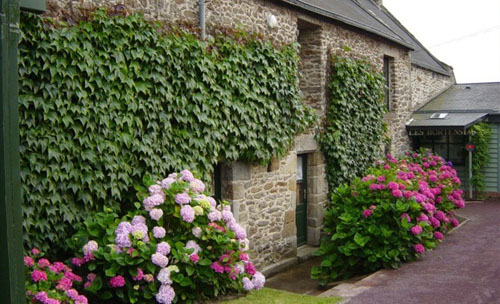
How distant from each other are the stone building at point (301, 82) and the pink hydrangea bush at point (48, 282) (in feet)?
9.15

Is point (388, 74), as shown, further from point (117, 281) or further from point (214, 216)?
point (117, 281)

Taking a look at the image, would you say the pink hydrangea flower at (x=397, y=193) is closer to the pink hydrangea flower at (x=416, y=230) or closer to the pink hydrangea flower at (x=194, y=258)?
the pink hydrangea flower at (x=416, y=230)

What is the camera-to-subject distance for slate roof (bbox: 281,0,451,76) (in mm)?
10859

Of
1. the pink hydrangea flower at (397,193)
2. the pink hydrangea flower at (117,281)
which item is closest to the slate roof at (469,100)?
the pink hydrangea flower at (397,193)

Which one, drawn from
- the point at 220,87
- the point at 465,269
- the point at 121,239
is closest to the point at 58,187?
the point at 121,239

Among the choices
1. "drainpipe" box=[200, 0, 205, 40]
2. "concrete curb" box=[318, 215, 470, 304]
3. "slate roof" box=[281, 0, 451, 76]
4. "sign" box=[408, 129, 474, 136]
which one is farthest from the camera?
"sign" box=[408, 129, 474, 136]

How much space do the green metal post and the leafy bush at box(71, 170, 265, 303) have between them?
A: 1488mm

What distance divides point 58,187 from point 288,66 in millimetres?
5269

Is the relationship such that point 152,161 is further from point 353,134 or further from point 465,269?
point 353,134

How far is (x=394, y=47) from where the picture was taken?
14.8 meters

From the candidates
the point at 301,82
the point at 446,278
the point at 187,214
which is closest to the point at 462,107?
the point at 301,82

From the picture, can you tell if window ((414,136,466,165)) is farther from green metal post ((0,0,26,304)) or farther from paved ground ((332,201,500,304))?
green metal post ((0,0,26,304))

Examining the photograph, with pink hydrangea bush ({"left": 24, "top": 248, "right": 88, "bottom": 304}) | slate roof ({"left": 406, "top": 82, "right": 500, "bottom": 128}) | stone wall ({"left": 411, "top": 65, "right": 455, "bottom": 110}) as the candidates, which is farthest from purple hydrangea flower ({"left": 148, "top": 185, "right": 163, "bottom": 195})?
stone wall ({"left": 411, "top": 65, "right": 455, "bottom": 110})

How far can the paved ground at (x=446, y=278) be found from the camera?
672 centimetres
